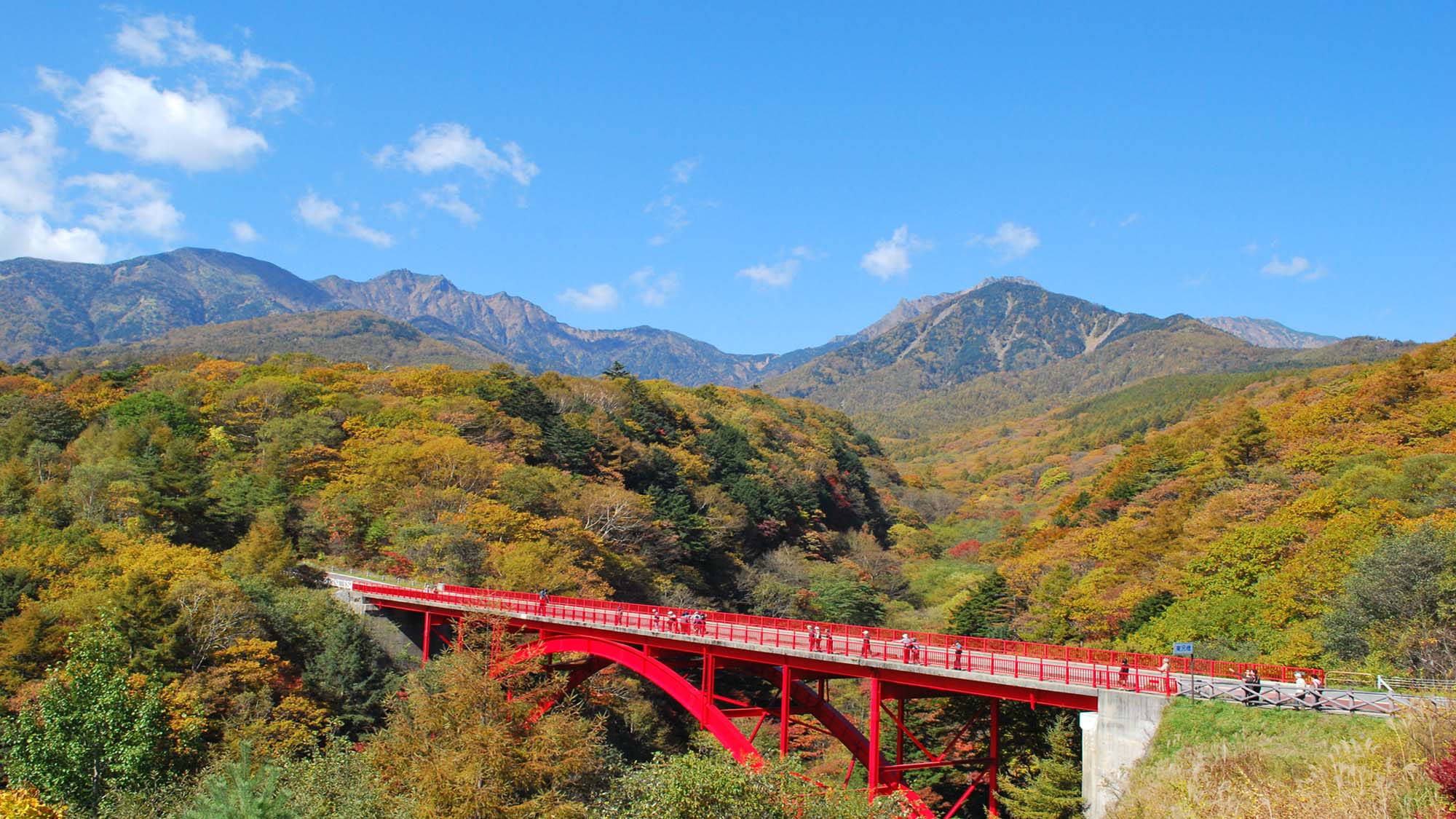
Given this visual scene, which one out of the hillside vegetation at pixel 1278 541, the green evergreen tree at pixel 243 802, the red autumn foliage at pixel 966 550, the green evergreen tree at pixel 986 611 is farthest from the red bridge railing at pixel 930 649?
the red autumn foliage at pixel 966 550

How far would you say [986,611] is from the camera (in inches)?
1909

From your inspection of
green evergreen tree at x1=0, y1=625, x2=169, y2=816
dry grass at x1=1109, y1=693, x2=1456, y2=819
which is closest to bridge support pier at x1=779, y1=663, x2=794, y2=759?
dry grass at x1=1109, y1=693, x2=1456, y2=819

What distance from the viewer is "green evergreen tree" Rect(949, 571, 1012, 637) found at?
155 feet

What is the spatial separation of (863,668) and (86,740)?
2104 cm

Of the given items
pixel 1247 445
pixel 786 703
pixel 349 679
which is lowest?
pixel 349 679

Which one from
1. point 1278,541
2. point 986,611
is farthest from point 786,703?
point 986,611

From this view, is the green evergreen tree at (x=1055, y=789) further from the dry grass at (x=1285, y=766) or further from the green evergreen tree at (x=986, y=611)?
the green evergreen tree at (x=986, y=611)

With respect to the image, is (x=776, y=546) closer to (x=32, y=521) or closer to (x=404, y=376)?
(x=404, y=376)

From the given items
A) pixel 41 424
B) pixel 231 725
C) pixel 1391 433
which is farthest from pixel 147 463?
pixel 1391 433

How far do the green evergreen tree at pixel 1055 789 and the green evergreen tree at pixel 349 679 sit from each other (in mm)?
22147

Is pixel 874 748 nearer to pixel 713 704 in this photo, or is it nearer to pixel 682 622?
pixel 713 704

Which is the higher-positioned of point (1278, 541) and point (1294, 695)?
point (1278, 541)

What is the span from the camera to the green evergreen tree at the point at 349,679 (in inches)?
1284

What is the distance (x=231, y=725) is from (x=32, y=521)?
1819 cm
